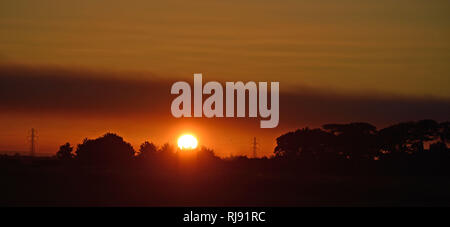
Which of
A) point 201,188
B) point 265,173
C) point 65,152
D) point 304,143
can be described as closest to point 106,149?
point 65,152

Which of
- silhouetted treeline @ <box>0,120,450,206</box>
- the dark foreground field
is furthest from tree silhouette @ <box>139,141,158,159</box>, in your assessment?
the dark foreground field

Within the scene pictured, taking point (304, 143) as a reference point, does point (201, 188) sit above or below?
below

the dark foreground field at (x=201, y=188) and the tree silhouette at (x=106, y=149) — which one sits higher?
the tree silhouette at (x=106, y=149)

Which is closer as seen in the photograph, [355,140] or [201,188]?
[201,188]

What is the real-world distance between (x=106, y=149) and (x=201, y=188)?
146 ft

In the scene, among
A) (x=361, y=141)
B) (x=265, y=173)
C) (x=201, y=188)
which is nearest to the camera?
(x=201, y=188)

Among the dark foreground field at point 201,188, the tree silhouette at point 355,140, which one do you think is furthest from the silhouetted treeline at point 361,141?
the dark foreground field at point 201,188

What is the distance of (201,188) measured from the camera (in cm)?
6762

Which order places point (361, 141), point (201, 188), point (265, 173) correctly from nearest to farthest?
point (201, 188), point (265, 173), point (361, 141)

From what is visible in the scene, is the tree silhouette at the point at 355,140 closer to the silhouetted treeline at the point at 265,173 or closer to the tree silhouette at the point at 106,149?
the silhouetted treeline at the point at 265,173

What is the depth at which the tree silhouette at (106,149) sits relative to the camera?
347 feet

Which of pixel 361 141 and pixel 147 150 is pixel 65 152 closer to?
pixel 147 150

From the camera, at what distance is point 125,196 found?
64.4 metres

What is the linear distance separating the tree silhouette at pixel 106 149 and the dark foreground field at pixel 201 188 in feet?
72.5
